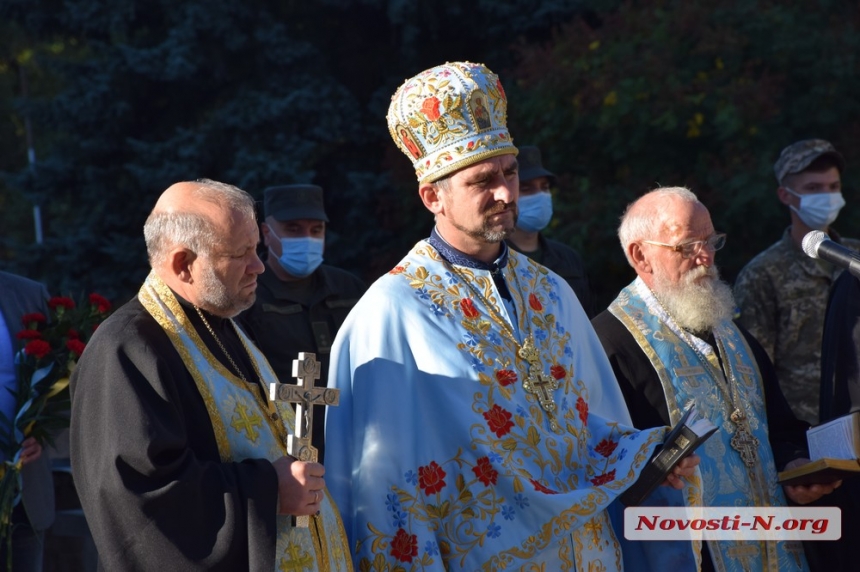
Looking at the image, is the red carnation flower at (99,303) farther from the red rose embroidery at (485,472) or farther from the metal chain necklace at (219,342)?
the red rose embroidery at (485,472)

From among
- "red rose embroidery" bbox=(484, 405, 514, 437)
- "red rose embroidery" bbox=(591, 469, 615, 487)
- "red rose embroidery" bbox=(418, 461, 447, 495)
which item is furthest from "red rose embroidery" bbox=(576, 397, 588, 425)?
"red rose embroidery" bbox=(418, 461, 447, 495)

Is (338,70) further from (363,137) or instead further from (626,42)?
(626,42)

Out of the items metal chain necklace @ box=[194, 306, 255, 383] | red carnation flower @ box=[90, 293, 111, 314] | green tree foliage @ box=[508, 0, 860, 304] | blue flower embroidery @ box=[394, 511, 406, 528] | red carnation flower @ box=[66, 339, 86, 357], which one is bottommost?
blue flower embroidery @ box=[394, 511, 406, 528]

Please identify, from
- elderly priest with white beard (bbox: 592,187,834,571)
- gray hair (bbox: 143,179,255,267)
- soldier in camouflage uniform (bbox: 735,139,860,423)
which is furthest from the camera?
soldier in camouflage uniform (bbox: 735,139,860,423)

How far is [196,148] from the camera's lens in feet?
42.8

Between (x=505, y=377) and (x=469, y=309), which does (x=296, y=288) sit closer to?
(x=469, y=309)

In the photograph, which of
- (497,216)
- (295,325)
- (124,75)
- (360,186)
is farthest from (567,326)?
(124,75)

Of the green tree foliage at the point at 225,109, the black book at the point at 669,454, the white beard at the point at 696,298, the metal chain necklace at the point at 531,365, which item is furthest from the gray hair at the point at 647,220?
the green tree foliage at the point at 225,109

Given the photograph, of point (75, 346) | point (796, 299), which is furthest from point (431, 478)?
point (796, 299)

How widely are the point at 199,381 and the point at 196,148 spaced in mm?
9157

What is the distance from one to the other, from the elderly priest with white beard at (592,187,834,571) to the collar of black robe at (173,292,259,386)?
177 centimetres

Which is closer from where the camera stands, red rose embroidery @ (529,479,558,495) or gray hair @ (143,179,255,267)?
gray hair @ (143,179,255,267)

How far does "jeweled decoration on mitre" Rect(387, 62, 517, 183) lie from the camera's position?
15.5ft

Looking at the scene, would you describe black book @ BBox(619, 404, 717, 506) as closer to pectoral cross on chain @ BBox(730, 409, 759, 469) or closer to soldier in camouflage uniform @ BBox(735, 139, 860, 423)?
pectoral cross on chain @ BBox(730, 409, 759, 469)
